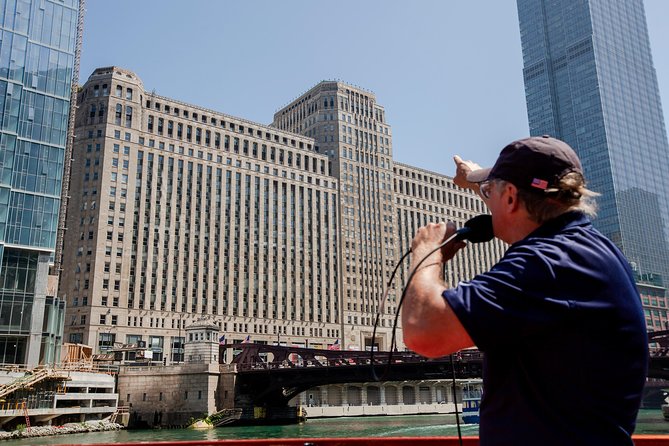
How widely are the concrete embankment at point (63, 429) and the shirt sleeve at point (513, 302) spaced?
4874 centimetres

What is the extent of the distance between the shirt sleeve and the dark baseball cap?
0.39 meters

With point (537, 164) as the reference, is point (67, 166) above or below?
above

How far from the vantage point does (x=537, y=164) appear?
2477 millimetres

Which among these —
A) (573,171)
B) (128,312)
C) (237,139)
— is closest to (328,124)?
(237,139)

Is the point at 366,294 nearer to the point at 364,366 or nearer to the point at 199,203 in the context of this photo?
the point at 199,203

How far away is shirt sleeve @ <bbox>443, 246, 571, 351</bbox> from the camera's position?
2.16m

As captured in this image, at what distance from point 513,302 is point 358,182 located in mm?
125090

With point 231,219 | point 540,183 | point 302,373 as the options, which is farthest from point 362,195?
point 540,183

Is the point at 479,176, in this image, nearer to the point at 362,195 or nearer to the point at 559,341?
the point at 559,341

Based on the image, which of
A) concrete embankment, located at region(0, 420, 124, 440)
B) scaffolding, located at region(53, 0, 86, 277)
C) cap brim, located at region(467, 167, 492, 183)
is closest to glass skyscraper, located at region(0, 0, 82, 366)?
concrete embankment, located at region(0, 420, 124, 440)

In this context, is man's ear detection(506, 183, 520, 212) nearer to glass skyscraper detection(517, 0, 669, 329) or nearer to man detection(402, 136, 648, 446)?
man detection(402, 136, 648, 446)

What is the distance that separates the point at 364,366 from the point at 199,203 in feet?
180

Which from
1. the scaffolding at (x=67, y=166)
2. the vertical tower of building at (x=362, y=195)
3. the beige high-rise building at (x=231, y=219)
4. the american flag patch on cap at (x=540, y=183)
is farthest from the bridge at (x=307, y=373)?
the american flag patch on cap at (x=540, y=183)

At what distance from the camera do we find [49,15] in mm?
62625
